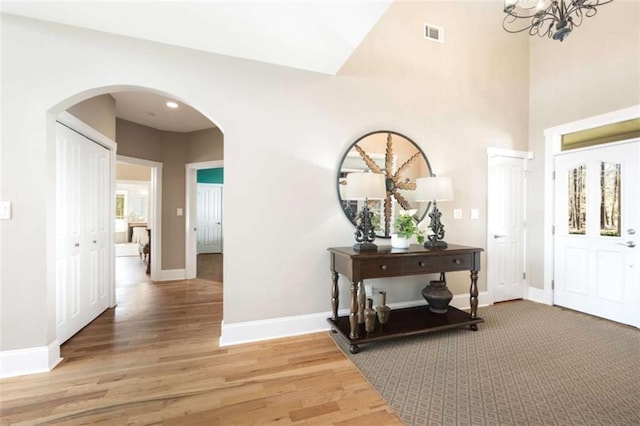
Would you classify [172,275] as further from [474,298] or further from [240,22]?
[474,298]

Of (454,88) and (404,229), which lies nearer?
(404,229)

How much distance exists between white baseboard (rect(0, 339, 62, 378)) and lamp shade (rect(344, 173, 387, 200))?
104 inches

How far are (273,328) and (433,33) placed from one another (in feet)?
12.5

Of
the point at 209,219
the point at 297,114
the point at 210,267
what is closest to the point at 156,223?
the point at 210,267

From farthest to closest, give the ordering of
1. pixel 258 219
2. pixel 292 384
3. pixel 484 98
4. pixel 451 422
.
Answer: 1. pixel 484 98
2. pixel 258 219
3. pixel 292 384
4. pixel 451 422

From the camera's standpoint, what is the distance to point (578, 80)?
132 inches

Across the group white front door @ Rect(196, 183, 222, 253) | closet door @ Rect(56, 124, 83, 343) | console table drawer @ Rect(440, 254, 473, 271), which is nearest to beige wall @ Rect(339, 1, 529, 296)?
console table drawer @ Rect(440, 254, 473, 271)

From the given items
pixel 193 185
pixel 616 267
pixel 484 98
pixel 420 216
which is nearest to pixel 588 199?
pixel 616 267

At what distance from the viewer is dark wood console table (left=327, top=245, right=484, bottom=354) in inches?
92.0

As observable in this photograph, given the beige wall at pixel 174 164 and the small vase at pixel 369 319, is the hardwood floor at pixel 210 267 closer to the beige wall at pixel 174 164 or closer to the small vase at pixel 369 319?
the beige wall at pixel 174 164

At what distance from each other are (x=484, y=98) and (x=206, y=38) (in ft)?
10.9

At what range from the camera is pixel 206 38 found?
2.26m

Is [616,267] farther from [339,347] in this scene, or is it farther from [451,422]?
[339,347]

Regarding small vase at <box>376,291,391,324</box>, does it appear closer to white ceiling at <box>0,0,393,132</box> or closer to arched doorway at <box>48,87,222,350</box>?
white ceiling at <box>0,0,393,132</box>
